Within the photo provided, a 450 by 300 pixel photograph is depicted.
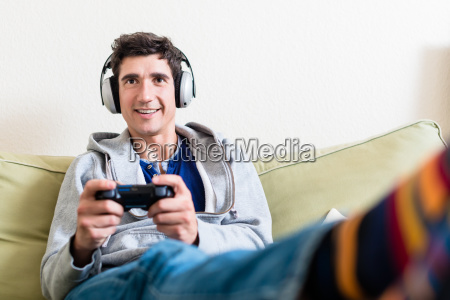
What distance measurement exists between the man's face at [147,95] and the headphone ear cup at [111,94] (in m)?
0.02

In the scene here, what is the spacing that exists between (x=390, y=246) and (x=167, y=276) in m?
0.33

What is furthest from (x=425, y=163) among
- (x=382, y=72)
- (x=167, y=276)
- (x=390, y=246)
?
(x=382, y=72)

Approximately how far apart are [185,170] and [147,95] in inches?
9.7

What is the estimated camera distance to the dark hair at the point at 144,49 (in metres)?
1.53

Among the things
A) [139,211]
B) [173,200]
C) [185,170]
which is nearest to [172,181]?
[173,200]

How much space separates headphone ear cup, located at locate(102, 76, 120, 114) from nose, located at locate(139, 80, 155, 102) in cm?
8

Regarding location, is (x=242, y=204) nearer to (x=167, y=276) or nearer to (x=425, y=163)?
(x=167, y=276)

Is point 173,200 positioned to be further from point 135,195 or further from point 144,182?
point 144,182

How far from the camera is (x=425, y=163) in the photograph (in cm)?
38

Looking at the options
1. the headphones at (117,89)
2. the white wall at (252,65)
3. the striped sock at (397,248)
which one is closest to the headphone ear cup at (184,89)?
the headphones at (117,89)

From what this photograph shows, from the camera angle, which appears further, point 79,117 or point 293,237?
point 79,117

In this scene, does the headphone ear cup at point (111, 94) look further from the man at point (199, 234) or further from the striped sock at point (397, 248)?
the striped sock at point (397, 248)

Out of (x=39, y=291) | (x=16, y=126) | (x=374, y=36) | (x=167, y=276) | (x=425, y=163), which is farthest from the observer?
(x=374, y=36)

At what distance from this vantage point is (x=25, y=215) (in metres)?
1.38
